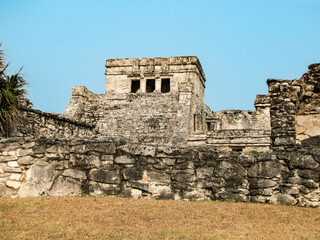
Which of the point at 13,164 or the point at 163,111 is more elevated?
the point at 163,111

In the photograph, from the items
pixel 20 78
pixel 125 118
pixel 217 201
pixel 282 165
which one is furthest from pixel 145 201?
pixel 125 118

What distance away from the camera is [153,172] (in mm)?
5781

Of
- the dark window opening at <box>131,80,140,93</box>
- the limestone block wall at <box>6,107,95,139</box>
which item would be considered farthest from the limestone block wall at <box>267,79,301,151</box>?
the dark window opening at <box>131,80,140,93</box>

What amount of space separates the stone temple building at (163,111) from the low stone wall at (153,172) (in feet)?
24.9

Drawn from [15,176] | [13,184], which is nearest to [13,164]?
[15,176]

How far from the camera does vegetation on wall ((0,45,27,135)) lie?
9.11 meters

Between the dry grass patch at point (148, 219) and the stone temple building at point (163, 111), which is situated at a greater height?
the stone temple building at point (163, 111)

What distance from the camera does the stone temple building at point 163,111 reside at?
14.2m

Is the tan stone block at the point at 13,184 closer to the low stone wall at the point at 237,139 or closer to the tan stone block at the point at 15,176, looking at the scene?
the tan stone block at the point at 15,176

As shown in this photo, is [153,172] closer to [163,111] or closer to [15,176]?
[15,176]

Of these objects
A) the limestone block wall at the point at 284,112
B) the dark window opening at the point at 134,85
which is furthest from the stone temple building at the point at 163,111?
the limestone block wall at the point at 284,112

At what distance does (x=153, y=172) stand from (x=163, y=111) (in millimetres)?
11130

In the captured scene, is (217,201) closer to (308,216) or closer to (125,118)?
(308,216)

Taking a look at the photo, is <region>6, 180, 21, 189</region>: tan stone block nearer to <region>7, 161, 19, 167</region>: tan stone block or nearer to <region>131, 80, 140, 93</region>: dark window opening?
<region>7, 161, 19, 167</region>: tan stone block
